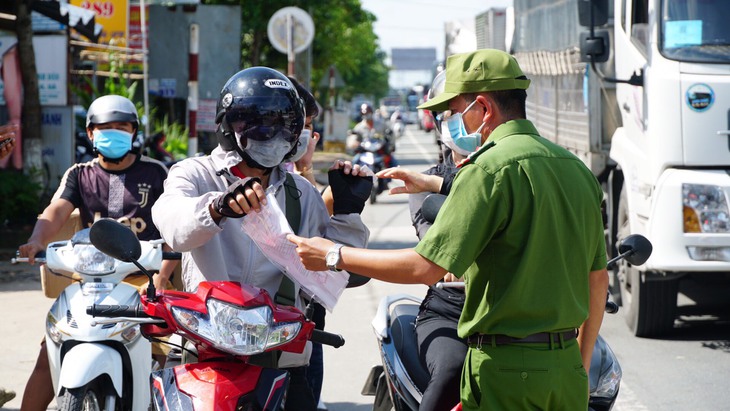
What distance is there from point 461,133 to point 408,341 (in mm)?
827

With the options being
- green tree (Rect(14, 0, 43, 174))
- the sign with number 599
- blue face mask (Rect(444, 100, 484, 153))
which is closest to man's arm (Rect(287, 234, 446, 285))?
blue face mask (Rect(444, 100, 484, 153))

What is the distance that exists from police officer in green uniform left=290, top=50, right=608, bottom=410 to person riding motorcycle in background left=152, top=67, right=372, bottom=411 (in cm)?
36

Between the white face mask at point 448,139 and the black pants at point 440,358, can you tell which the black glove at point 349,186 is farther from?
the white face mask at point 448,139

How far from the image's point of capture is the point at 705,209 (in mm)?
7160

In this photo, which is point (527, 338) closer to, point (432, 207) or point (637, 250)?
point (432, 207)

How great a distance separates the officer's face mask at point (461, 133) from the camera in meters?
3.36

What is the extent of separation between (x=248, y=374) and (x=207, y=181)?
707mm

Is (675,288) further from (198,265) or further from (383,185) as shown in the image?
(383,185)

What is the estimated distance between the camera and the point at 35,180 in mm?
13109

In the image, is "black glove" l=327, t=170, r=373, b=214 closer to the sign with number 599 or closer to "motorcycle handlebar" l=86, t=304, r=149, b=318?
"motorcycle handlebar" l=86, t=304, r=149, b=318

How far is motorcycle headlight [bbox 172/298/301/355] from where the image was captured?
3061mm

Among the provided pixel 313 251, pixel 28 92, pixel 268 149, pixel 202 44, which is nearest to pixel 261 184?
pixel 268 149

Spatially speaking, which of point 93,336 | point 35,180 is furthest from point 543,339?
point 35,180

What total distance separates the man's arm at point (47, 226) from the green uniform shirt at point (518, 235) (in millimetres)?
2320
